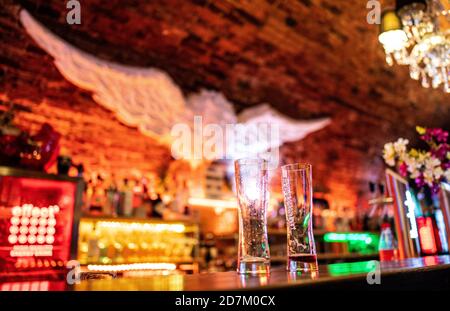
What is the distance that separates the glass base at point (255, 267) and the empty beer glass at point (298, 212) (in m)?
0.10

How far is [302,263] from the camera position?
996mm

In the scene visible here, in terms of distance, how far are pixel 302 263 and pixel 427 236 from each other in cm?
134

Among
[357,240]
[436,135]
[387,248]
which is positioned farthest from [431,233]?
[357,240]

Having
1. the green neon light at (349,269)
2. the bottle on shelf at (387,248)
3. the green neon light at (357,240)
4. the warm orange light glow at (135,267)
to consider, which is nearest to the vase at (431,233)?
the bottle on shelf at (387,248)

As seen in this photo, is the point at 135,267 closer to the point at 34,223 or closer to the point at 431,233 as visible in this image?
the point at 34,223

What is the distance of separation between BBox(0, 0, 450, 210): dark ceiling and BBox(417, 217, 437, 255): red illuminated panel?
293 cm

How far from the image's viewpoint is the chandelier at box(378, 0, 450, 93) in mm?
3266

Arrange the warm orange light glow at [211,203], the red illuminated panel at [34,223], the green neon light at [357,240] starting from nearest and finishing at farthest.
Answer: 1. the red illuminated panel at [34,223]
2. the warm orange light glow at [211,203]
3. the green neon light at [357,240]

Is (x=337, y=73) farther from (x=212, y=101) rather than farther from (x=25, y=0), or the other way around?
(x=25, y=0)

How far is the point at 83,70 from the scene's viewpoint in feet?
11.5

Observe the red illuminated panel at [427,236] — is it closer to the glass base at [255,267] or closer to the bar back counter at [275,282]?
the bar back counter at [275,282]

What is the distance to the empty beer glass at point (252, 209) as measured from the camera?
98 cm

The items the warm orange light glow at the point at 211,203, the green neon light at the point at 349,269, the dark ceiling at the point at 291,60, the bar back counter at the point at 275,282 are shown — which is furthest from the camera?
the warm orange light glow at the point at 211,203
